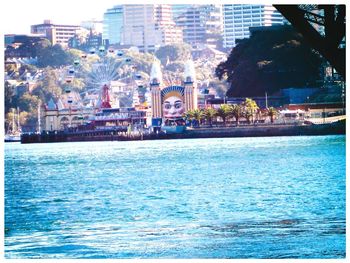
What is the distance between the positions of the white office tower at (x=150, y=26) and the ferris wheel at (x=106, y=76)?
317 centimetres

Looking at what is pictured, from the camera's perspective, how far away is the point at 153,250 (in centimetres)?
601

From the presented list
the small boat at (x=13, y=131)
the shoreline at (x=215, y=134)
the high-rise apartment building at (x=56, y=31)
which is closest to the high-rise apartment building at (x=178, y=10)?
the high-rise apartment building at (x=56, y=31)

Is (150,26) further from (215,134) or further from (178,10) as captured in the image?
(215,134)

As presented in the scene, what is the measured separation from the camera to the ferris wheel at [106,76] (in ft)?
76.4

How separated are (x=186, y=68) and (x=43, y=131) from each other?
3.24 metres

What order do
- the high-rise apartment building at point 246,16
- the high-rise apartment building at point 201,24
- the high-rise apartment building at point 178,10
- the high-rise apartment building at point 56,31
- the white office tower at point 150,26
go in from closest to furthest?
1. the high-rise apartment building at point 246,16
2. the high-rise apartment building at point 201,24
3. the high-rise apartment building at point 178,10
4. the white office tower at point 150,26
5. the high-rise apartment building at point 56,31

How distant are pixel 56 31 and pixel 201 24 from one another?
3406mm

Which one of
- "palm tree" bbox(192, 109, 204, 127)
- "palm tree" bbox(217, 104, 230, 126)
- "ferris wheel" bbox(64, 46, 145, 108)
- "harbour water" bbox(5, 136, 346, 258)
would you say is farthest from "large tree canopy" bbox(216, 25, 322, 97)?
"ferris wheel" bbox(64, 46, 145, 108)

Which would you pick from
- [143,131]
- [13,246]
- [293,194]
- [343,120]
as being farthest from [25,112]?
[13,246]

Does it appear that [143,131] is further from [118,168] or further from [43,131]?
[118,168]

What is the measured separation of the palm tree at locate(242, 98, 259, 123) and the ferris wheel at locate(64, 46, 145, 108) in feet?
10.4

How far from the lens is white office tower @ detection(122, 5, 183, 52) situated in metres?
16.6

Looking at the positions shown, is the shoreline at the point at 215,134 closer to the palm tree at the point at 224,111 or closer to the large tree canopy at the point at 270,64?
the palm tree at the point at 224,111

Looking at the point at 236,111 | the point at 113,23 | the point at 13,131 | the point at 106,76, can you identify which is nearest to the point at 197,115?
the point at 236,111
